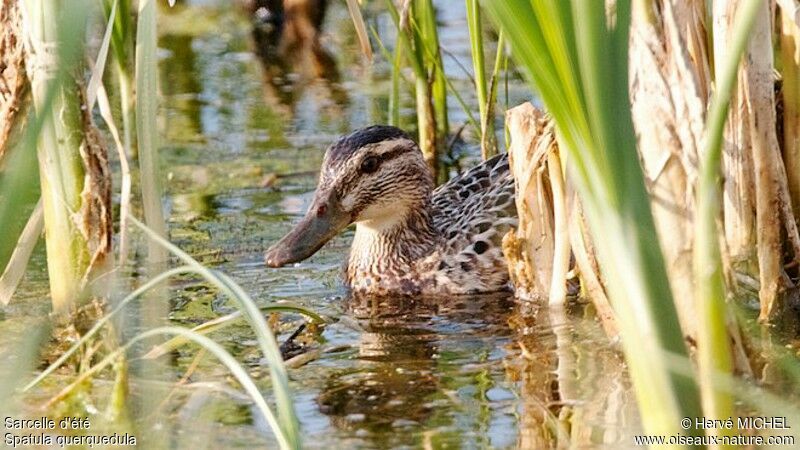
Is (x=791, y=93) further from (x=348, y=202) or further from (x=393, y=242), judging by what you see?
(x=393, y=242)

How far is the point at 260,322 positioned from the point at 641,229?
2.89 ft

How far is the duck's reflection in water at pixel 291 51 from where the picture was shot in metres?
10.0

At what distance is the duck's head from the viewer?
6449 mm

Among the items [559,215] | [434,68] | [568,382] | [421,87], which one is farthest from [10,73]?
[434,68]

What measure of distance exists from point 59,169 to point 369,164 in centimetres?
206

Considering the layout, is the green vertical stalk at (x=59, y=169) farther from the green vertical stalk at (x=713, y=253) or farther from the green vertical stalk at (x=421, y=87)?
the green vertical stalk at (x=713, y=253)

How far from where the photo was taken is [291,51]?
11.3 metres

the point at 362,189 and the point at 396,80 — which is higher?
the point at 396,80

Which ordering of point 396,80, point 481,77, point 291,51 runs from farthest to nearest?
point 291,51 → point 396,80 → point 481,77

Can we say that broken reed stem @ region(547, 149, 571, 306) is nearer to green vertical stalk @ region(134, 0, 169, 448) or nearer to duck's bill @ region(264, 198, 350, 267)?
duck's bill @ region(264, 198, 350, 267)

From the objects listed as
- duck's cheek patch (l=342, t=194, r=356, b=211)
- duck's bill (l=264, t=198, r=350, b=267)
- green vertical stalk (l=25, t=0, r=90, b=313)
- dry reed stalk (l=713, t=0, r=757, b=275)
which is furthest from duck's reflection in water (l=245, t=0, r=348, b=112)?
dry reed stalk (l=713, t=0, r=757, b=275)

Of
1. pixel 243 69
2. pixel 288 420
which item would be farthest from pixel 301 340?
pixel 243 69

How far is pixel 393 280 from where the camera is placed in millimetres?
6934

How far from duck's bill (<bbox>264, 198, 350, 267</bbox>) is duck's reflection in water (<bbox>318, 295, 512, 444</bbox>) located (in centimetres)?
35
